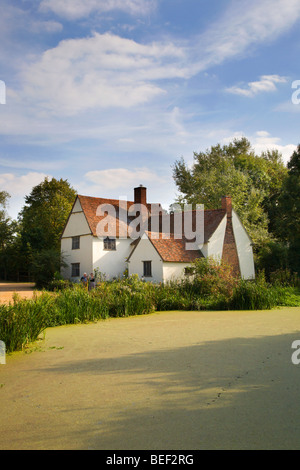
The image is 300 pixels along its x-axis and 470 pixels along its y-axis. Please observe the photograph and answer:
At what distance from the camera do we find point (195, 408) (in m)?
4.73

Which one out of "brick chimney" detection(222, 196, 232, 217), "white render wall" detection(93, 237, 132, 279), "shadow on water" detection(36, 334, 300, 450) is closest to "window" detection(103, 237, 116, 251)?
"white render wall" detection(93, 237, 132, 279)

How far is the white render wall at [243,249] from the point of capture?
2898 cm

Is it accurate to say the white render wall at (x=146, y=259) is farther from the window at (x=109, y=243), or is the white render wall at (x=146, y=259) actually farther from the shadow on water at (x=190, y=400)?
the shadow on water at (x=190, y=400)

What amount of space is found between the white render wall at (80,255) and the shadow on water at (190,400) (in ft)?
72.7

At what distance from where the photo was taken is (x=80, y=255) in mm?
30609

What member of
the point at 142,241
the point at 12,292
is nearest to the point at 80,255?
the point at 142,241

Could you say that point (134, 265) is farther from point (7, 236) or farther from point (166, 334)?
point (7, 236)

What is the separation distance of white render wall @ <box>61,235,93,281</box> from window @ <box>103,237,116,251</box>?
3.68ft

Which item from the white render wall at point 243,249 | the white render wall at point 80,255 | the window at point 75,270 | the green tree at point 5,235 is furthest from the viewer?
the green tree at point 5,235

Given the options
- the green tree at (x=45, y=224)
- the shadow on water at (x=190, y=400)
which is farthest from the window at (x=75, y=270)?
the shadow on water at (x=190, y=400)

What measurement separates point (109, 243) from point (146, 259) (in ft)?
15.9

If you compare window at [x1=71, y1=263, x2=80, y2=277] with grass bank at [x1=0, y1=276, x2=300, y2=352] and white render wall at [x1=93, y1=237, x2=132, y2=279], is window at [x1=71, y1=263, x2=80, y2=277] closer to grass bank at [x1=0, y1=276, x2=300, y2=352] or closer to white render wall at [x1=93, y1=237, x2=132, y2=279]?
white render wall at [x1=93, y1=237, x2=132, y2=279]

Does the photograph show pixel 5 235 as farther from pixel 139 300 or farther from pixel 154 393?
pixel 154 393

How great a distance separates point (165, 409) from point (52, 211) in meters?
38.1
